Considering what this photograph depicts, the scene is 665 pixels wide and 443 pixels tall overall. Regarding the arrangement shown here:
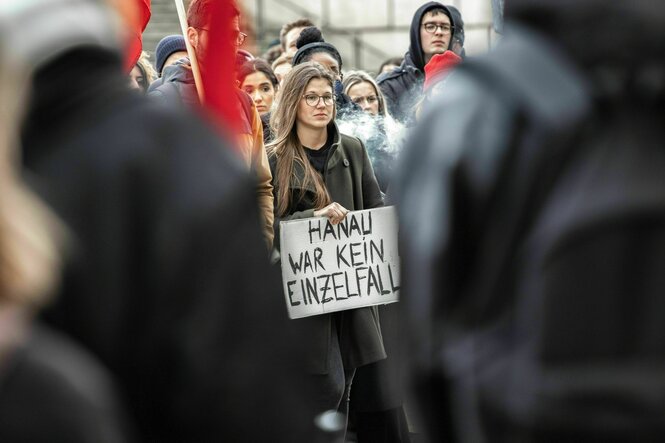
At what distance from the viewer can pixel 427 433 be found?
101 inches

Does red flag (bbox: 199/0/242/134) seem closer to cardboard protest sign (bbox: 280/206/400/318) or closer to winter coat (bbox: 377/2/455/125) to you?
cardboard protest sign (bbox: 280/206/400/318)

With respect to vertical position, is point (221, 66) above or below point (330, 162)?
below

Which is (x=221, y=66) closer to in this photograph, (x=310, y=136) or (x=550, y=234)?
(x=550, y=234)

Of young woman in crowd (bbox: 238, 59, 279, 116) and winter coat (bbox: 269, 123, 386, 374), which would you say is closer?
winter coat (bbox: 269, 123, 386, 374)

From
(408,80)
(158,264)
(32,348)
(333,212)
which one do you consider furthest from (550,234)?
(408,80)

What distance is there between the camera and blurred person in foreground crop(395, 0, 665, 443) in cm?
219

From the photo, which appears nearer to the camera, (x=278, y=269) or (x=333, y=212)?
(x=278, y=269)

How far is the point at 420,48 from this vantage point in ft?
33.4

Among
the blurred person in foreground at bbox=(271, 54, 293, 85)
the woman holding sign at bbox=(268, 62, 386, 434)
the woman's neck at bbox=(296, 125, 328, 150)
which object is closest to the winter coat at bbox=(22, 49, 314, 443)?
the woman holding sign at bbox=(268, 62, 386, 434)

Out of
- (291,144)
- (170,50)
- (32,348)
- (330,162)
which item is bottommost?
(32,348)

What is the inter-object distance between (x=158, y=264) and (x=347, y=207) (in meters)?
A: 5.33

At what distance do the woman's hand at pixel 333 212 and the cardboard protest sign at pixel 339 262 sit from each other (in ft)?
0.10

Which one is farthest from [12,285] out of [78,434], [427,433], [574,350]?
[427,433]

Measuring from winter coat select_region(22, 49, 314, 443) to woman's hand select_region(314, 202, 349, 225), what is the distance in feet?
16.6
